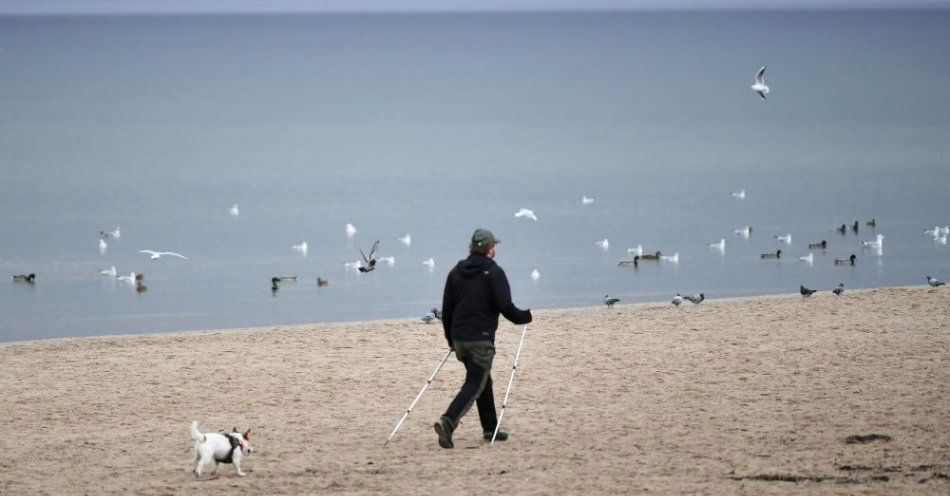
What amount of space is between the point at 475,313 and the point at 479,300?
3.8 inches

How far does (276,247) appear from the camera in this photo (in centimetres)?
3178

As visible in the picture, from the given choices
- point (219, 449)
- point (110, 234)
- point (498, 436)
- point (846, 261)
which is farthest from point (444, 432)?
point (110, 234)

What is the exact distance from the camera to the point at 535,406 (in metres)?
12.9

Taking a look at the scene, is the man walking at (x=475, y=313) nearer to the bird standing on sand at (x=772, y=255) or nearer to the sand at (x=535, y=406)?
the sand at (x=535, y=406)

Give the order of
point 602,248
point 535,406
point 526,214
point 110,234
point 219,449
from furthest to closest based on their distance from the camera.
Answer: point 526,214 → point 110,234 → point 602,248 → point 535,406 → point 219,449

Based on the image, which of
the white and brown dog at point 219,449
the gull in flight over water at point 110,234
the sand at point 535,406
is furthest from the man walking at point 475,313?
the gull in flight over water at point 110,234

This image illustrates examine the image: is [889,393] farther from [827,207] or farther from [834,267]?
[827,207]

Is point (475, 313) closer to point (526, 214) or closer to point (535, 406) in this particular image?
point (535, 406)

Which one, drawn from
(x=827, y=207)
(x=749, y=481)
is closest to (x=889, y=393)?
(x=749, y=481)

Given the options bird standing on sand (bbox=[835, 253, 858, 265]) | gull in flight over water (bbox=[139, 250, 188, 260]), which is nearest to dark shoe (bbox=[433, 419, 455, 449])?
gull in flight over water (bbox=[139, 250, 188, 260])

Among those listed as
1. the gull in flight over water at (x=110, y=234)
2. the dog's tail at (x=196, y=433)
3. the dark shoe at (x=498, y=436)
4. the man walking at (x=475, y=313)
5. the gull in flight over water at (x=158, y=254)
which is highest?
the gull in flight over water at (x=110, y=234)

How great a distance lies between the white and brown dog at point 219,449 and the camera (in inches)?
411

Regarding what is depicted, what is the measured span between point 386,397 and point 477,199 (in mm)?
28431

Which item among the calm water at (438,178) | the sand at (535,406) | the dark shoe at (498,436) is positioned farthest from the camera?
the calm water at (438,178)
